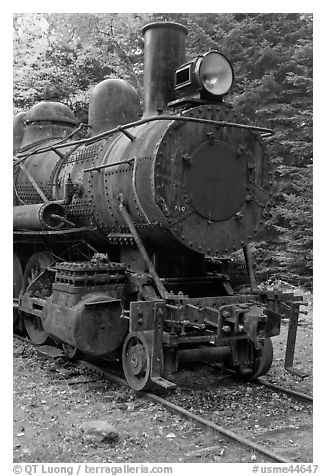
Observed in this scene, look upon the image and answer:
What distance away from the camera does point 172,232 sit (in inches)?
228

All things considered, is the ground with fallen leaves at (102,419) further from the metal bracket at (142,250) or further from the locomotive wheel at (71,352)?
the metal bracket at (142,250)

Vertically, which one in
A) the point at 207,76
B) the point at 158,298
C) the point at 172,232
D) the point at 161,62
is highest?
the point at 161,62

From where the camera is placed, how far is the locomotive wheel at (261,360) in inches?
249

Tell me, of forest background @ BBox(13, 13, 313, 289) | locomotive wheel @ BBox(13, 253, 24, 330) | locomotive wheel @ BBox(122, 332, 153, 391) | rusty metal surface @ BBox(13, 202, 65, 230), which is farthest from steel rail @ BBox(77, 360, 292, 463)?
forest background @ BBox(13, 13, 313, 289)

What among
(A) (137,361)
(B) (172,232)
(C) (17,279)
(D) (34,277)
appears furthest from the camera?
(C) (17,279)

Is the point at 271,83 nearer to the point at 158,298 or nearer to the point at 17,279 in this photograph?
the point at 17,279

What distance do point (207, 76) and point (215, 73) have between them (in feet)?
0.37

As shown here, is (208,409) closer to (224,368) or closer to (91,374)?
(224,368)

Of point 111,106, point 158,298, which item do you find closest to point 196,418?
point 158,298

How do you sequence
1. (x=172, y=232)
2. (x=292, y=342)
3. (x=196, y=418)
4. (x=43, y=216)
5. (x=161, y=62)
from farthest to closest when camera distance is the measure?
1. (x=43, y=216)
2. (x=161, y=62)
3. (x=292, y=342)
4. (x=172, y=232)
5. (x=196, y=418)

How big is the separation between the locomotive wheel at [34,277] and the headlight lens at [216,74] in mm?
3407

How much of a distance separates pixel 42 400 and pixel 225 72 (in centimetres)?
408

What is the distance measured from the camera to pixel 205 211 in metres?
6.04
